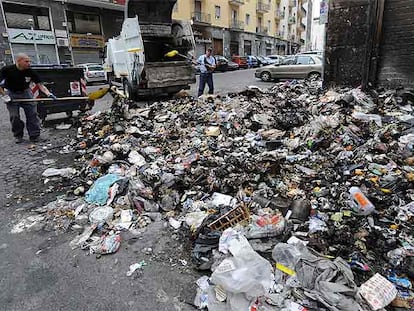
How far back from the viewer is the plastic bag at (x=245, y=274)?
6.42ft

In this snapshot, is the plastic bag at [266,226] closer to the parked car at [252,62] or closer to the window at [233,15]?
the parked car at [252,62]

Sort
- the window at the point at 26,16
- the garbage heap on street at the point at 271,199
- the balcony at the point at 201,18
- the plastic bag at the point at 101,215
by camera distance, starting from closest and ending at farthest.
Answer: the garbage heap on street at the point at 271,199
the plastic bag at the point at 101,215
the window at the point at 26,16
the balcony at the point at 201,18

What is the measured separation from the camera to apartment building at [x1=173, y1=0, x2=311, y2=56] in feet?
98.9

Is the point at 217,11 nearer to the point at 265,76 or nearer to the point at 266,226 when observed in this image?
the point at 265,76

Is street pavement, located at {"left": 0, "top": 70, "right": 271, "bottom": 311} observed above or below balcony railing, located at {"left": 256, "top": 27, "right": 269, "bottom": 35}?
below

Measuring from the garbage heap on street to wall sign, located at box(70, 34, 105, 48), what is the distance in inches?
708

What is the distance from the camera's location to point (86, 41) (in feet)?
70.7

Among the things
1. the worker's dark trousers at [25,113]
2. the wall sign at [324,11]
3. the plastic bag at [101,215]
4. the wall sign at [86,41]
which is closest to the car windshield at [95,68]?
the wall sign at [86,41]

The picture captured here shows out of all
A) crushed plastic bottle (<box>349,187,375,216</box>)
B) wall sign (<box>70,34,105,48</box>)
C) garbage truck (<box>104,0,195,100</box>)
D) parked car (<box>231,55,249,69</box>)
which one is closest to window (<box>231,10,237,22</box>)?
parked car (<box>231,55,249,69</box>)

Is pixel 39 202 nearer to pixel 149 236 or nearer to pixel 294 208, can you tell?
pixel 149 236

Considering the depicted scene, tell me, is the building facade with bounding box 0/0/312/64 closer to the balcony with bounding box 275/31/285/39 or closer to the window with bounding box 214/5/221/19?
the window with bounding box 214/5/221/19

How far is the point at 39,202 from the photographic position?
11.6ft

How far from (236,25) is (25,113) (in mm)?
33853

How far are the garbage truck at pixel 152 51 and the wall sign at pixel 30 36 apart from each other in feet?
37.1
